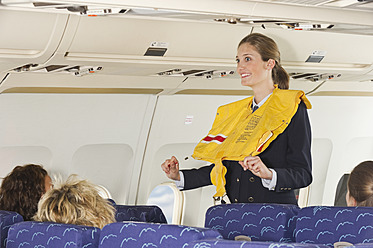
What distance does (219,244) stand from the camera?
7.43 feet

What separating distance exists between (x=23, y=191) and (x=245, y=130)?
159cm

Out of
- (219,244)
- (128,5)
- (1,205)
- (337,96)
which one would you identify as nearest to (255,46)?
(128,5)

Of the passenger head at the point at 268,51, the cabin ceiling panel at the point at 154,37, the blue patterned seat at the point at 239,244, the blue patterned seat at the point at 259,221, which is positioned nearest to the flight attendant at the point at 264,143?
the passenger head at the point at 268,51

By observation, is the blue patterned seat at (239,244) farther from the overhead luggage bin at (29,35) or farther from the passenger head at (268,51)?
the overhead luggage bin at (29,35)

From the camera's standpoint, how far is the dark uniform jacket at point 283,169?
410cm

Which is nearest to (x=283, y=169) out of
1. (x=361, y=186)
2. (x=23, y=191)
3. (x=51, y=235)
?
(x=361, y=186)

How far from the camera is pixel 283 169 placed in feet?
13.2

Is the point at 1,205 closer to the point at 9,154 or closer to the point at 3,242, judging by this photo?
the point at 3,242

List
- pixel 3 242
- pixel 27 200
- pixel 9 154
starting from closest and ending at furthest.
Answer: pixel 3 242 → pixel 27 200 → pixel 9 154

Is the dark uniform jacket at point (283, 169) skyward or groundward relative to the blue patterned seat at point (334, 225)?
skyward

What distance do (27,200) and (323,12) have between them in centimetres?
235

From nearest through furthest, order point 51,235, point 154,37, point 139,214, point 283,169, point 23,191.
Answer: point 51,235, point 283,169, point 139,214, point 23,191, point 154,37

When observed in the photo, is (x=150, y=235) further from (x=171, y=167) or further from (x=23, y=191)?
(x=23, y=191)

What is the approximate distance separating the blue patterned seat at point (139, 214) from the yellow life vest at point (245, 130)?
1.63 feet
